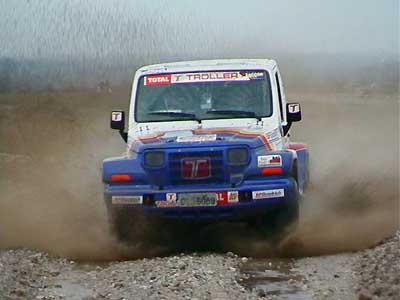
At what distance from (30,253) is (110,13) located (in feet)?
55.3

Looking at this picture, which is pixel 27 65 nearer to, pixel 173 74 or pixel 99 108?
pixel 99 108

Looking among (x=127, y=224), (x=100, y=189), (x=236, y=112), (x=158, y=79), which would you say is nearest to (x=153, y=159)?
(x=127, y=224)

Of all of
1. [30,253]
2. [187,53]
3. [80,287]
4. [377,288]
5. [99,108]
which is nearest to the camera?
[377,288]

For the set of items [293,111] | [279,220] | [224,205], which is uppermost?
[293,111]

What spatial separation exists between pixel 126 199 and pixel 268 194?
1.38m

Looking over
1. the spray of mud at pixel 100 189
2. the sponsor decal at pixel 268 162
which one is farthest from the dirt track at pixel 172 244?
the sponsor decal at pixel 268 162

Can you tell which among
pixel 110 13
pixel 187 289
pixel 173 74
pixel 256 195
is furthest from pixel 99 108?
pixel 187 289

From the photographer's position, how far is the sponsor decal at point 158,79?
447 inches

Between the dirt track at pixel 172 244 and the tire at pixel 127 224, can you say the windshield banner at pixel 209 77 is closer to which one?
the dirt track at pixel 172 244

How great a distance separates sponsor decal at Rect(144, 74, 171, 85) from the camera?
11352 millimetres

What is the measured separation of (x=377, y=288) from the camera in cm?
786

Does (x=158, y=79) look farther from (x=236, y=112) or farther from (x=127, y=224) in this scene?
(x=127, y=224)

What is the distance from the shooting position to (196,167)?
10086mm

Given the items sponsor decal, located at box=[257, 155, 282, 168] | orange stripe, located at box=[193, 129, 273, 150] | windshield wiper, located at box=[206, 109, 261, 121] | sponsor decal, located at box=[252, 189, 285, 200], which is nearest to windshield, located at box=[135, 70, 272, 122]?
windshield wiper, located at box=[206, 109, 261, 121]
